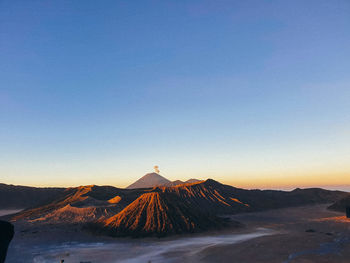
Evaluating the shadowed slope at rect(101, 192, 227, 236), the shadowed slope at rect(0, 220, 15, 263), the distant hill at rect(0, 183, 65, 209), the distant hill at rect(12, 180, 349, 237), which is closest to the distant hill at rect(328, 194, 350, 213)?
the distant hill at rect(12, 180, 349, 237)

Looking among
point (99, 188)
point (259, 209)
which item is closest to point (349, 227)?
point (259, 209)

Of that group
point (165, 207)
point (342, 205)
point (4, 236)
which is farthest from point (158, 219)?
point (342, 205)

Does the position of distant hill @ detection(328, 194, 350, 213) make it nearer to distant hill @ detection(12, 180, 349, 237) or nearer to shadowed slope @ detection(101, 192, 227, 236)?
distant hill @ detection(12, 180, 349, 237)

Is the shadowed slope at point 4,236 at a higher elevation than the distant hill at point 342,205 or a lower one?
higher

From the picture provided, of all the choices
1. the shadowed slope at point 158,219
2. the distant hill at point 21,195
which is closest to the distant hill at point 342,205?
the shadowed slope at point 158,219

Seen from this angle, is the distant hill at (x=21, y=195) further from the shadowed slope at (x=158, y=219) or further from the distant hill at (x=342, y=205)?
the distant hill at (x=342, y=205)

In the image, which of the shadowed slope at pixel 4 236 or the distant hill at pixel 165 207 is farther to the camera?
the distant hill at pixel 165 207

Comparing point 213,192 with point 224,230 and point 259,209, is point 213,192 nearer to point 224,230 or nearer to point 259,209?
point 259,209

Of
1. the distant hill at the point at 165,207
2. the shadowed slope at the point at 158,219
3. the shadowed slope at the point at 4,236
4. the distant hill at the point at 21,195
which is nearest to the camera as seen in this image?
the shadowed slope at the point at 4,236
